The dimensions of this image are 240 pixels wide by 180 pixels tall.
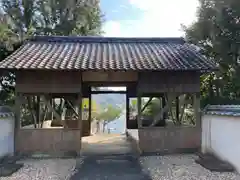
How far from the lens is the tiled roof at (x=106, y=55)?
6820 millimetres

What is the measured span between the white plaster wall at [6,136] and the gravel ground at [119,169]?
54 centimetres

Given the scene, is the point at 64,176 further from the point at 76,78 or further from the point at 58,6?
the point at 58,6

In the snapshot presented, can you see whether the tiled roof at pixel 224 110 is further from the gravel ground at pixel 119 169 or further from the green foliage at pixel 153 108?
the green foliage at pixel 153 108

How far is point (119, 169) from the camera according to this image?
580 cm

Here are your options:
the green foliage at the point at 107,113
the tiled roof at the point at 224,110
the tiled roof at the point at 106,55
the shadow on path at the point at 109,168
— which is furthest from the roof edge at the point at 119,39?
the green foliage at the point at 107,113

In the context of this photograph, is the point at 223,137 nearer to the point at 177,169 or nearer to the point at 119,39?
the point at 177,169

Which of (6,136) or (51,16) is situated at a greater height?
(51,16)

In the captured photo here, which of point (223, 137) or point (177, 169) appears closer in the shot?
point (177, 169)

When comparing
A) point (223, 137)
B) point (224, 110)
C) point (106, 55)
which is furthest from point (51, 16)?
point (223, 137)

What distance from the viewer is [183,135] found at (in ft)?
24.4

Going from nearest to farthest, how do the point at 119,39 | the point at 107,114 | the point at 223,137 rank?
1. the point at 223,137
2. the point at 119,39
3. the point at 107,114

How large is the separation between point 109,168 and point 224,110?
9.71ft

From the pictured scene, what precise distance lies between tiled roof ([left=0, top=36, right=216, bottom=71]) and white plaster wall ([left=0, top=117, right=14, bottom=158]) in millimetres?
1379

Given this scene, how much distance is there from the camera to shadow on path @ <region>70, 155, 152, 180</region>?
16.8ft
